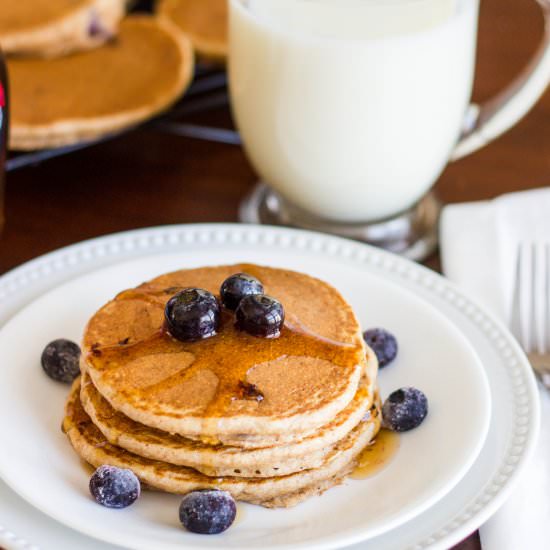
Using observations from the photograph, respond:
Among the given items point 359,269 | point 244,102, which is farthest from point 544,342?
point 244,102

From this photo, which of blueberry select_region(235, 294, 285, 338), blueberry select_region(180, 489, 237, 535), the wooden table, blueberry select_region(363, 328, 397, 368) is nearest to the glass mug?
the wooden table

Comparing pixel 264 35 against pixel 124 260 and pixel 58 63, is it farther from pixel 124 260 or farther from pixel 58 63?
pixel 58 63

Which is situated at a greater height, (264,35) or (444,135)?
(264,35)

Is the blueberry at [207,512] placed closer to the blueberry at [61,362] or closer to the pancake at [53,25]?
the blueberry at [61,362]

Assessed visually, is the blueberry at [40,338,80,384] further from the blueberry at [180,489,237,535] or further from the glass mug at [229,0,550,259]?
the glass mug at [229,0,550,259]

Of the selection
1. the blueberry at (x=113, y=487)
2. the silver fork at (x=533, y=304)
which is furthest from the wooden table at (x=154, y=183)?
the blueberry at (x=113, y=487)

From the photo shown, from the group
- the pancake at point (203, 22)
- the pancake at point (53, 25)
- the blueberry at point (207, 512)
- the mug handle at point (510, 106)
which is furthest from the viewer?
the pancake at point (203, 22)
